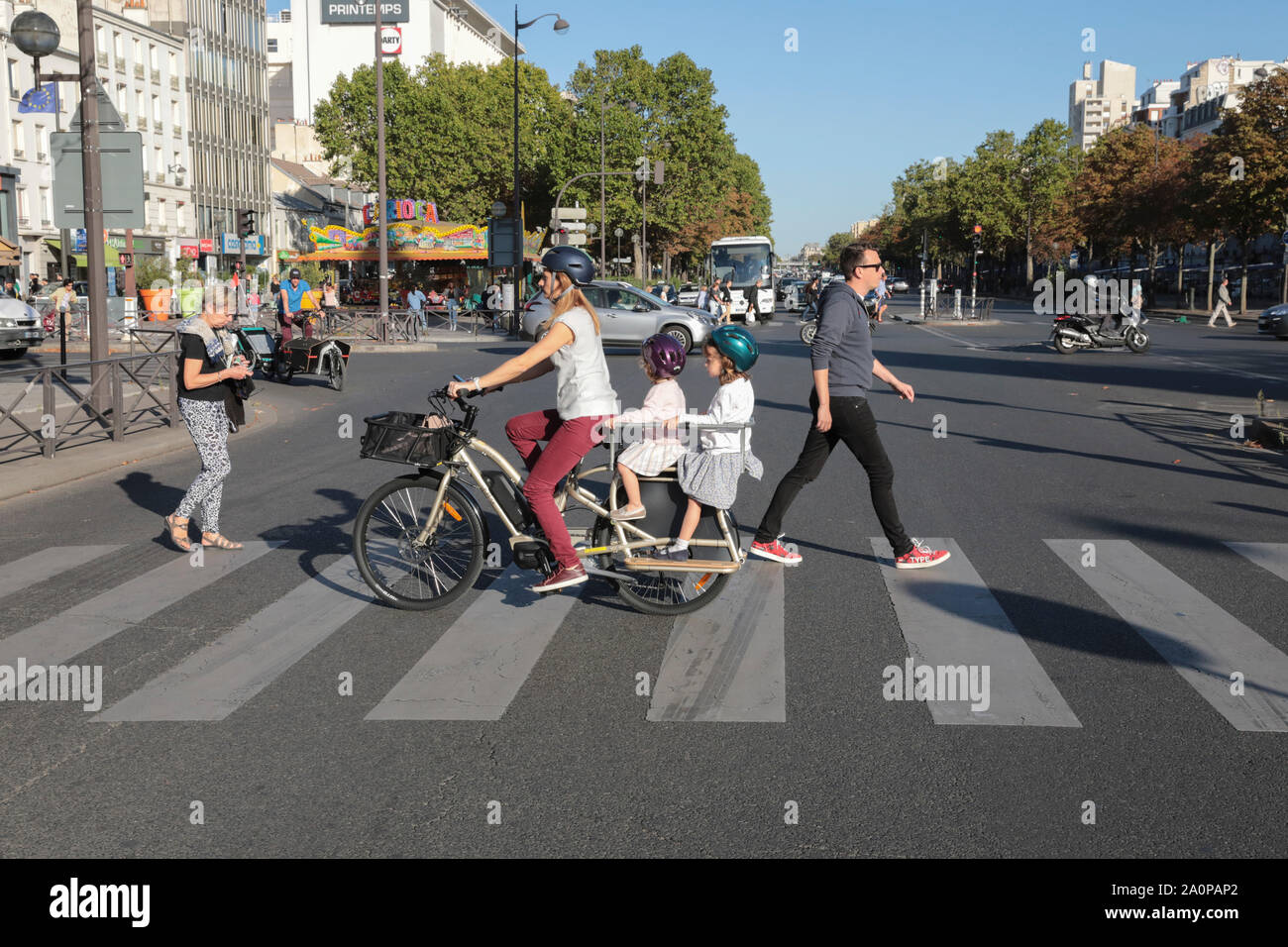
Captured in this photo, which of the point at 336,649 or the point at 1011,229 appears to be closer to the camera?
the point at 336,649

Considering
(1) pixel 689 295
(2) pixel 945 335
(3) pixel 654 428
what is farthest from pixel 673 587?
(1) pixel 689 295

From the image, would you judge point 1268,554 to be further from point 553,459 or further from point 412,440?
point 412,440

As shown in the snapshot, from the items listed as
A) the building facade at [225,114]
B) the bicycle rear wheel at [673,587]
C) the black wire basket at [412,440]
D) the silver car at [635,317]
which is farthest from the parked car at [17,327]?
the building facade at [225,114]

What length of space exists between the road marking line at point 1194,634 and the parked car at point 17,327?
23.2 m

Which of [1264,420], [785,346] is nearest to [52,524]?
[1264,420]

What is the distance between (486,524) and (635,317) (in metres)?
23.8

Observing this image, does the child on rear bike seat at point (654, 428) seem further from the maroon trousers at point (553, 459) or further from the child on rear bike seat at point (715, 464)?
the maroon trousers at point (553, 459)

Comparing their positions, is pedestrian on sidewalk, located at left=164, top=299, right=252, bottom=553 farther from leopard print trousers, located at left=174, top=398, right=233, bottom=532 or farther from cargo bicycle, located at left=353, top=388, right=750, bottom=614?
cargo bicycle, located at left=353, top=388, right=750, bottom=614

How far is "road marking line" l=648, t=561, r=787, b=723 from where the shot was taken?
497 centimetres

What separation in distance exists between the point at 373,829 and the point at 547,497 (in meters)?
2.45
